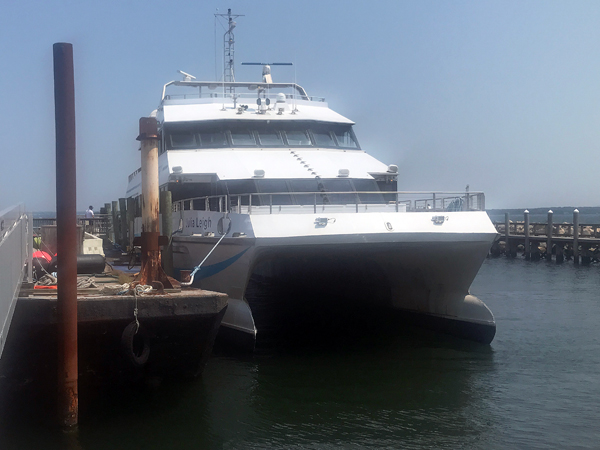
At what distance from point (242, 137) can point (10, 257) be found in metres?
8.14

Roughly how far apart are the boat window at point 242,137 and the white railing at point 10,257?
234 inches

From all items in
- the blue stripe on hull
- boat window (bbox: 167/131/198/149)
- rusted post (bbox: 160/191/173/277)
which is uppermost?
boat window (bbox: 167/131/198/149)

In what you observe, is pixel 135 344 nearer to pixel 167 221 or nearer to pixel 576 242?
pixel 167 221

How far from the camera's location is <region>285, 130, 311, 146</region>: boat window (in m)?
14.3

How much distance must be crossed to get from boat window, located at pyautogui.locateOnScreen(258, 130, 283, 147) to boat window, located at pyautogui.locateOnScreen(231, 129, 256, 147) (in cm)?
18

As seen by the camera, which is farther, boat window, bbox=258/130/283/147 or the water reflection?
boat window, bbox=258/130/283/147

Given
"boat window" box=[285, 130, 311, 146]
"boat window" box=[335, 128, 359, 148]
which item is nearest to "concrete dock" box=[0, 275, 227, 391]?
"boat window" box=[285, 130, 311, 146]

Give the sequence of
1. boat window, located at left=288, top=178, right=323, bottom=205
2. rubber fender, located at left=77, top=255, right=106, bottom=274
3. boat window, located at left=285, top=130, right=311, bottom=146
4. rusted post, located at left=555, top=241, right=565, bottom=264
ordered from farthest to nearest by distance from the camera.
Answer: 1. rusted post, located at left=555, top=241, right=565, bottom=264
2. boat window, located at left=285, top=130, right=311, bottom=146
3. boat window, located at left=288, top=178, right=323, bottom=205
4. rubber fender, located at left=77, top=255, right=106, bottom=274

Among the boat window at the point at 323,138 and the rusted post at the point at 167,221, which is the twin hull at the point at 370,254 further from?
the boat window at the point at 323,138

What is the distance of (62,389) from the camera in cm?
707

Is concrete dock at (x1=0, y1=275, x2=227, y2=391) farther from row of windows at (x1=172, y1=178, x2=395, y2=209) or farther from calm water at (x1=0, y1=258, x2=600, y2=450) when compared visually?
row of windows at (x1=172, y1=178, x2=395, y2=209)

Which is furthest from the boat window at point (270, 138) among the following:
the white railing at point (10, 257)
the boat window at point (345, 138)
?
the white railing at point (10, 257)

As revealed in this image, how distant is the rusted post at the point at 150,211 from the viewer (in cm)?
880

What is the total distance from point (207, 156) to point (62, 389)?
722cm
